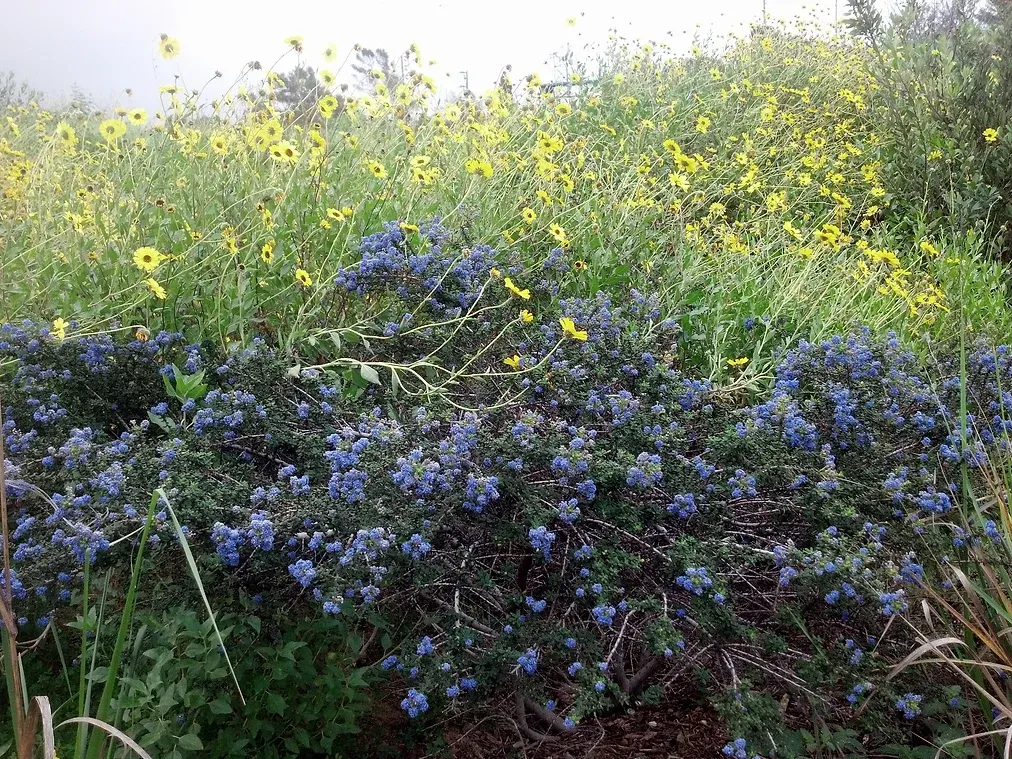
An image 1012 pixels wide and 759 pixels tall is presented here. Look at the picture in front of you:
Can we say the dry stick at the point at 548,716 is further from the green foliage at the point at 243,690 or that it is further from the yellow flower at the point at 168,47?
the yellow flower at the point at 168,47

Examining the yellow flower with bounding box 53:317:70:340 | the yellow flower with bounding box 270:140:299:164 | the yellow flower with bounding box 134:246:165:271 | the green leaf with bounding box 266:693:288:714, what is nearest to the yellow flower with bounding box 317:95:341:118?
the yellow flower with bounding box 270:140:299:164

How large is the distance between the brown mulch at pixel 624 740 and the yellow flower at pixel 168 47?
2542 mm

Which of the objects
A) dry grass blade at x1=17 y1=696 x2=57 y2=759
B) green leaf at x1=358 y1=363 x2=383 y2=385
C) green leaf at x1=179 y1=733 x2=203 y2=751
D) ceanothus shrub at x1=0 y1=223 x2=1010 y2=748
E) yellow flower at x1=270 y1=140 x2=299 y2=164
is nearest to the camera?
dry grass blade at x1=17 y1=696 x2=57 y2=759

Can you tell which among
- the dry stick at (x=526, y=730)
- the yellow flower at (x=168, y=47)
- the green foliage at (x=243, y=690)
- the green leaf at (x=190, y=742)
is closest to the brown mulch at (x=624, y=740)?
the dry stick at (x=526, y=730)

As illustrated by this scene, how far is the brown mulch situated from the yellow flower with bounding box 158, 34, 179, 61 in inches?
100

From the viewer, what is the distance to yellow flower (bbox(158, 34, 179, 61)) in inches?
117

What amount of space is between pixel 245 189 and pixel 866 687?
2.74 meters

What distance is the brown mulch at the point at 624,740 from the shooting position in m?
2.06

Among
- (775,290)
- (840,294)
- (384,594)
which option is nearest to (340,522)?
(384,594)

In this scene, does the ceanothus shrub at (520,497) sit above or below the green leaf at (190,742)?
above

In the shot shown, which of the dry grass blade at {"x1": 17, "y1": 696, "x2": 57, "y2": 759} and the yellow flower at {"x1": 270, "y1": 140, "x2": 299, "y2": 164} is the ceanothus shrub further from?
the yellow flower at {"x1": 270, "y1": 140, "x2": 299, "y2": 164}

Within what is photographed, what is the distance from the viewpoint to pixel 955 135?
594 centimetres

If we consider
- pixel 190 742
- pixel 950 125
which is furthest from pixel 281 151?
pixel 950 125

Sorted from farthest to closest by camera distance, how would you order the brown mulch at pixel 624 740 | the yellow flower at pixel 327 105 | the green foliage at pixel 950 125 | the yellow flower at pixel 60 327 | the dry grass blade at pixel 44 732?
the green foliage at pixel 950 125 < the yellow flower at pixel 327 105 < the yellow flower at pixel 60 327 < the brown mulch at pixel 624 740 < the dry grass blade at pixel 44 732
